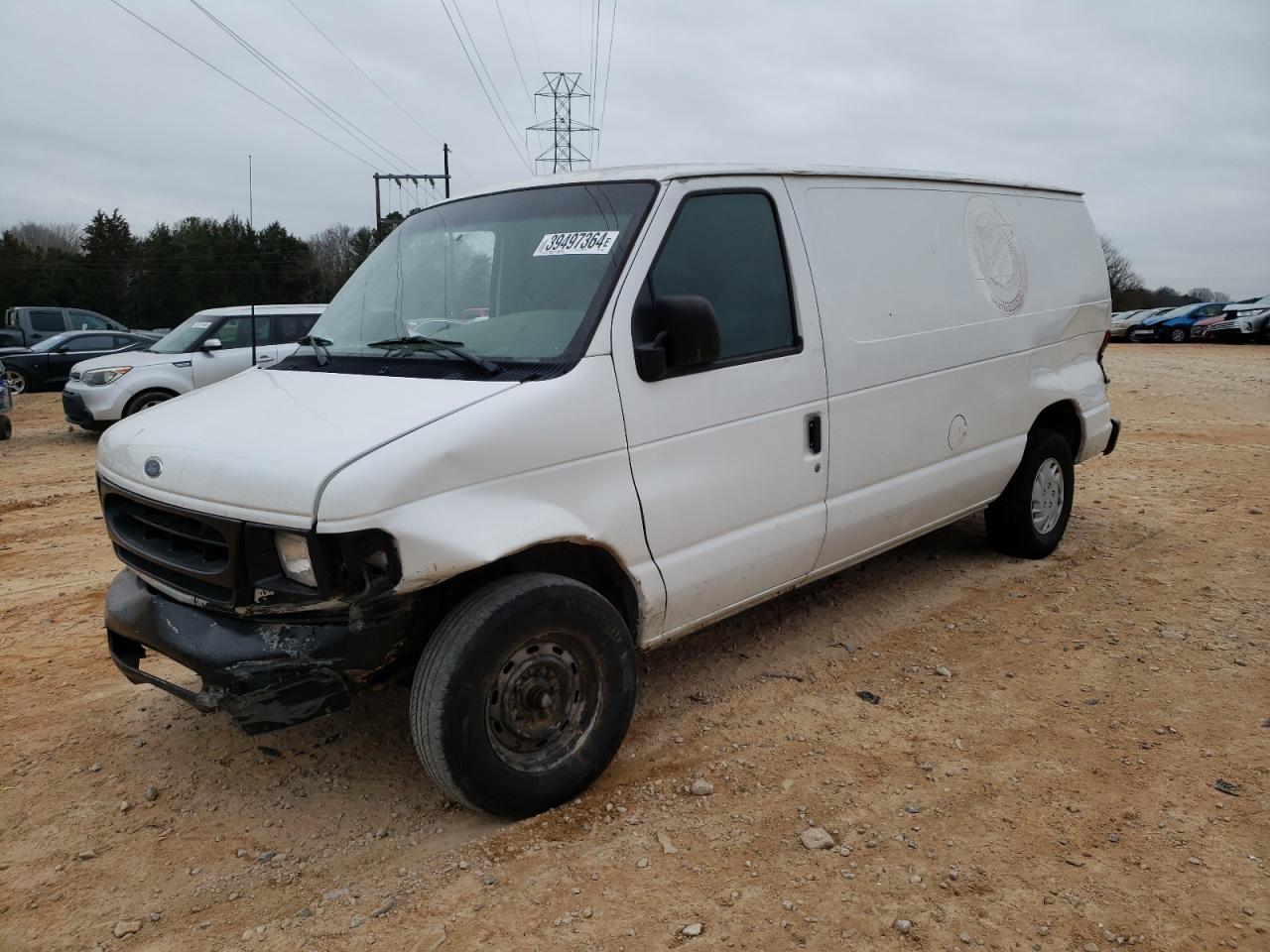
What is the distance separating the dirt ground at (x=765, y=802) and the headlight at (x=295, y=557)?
3.28ft

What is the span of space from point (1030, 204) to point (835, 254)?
212 centimetres

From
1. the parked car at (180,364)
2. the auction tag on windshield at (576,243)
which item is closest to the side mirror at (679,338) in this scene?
the auction tag on windshield at (576,243)

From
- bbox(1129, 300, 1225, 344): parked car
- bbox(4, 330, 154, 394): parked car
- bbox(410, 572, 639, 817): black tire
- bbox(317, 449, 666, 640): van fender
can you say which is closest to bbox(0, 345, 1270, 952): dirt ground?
bbox(410, 572, 639, 817): black tire

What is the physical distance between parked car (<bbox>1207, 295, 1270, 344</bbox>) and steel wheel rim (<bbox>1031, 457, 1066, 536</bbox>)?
2759cm

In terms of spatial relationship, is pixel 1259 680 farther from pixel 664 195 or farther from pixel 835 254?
pixel 664 195

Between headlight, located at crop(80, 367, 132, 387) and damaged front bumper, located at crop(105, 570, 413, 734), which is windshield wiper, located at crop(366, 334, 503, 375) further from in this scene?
headlight, located at crop(80, 367, 132, 387)

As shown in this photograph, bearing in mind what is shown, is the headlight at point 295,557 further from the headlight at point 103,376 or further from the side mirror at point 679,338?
the headlight at point 103,376

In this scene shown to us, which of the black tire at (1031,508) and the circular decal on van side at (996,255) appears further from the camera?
the black tire at (1031,508)

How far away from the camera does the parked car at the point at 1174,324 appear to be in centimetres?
3002

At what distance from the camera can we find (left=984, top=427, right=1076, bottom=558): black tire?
5.50 meters

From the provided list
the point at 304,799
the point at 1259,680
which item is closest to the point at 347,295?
the point at 304,799

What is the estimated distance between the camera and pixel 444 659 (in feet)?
9.37

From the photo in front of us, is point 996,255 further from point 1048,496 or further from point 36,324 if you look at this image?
point 36,324

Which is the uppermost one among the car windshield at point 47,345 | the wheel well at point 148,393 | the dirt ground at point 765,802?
the car windshield at point 47,345
